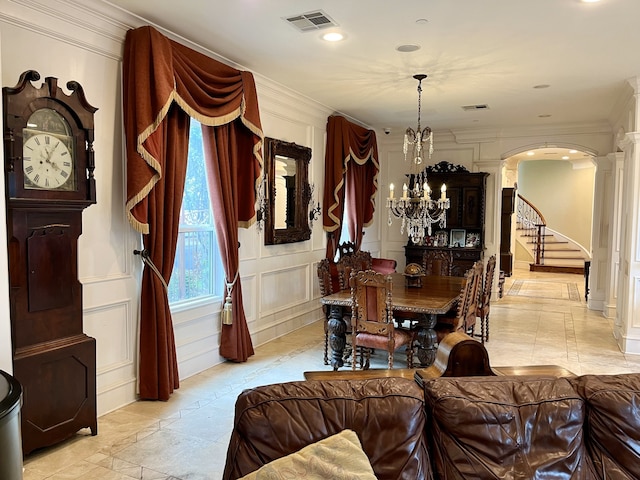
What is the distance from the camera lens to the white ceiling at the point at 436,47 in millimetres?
3406

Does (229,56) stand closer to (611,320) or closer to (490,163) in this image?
→ (490,163)

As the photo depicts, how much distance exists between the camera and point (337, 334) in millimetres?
4426

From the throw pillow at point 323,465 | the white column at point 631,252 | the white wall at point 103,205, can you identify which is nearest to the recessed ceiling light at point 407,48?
the white wall at point 103,205

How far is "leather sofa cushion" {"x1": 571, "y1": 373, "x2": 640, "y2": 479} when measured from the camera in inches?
66.6

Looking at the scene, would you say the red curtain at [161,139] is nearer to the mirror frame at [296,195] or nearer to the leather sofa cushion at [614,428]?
the mirror frame at [296,195]

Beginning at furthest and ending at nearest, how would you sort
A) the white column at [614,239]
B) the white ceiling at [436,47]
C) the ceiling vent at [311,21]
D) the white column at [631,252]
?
the white column at [614,239] → the white column at [631,252] → the ceiling vent at [311,21] → the white ceiling at [436,47]

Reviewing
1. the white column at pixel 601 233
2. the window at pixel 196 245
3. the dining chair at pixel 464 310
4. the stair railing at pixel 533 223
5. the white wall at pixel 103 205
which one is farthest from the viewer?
the stair railing at pixel 533 223

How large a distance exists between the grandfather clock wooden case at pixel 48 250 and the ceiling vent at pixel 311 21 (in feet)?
5.14

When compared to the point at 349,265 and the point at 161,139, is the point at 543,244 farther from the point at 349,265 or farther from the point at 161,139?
the point at 161,139

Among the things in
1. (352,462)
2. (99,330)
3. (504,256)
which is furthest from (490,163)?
(352,462)

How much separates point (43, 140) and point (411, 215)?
3767 millimetres

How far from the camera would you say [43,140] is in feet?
9.45

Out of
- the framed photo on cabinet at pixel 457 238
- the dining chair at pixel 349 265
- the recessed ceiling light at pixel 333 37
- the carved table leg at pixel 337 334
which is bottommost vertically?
the carved table leg at pixel 337 334

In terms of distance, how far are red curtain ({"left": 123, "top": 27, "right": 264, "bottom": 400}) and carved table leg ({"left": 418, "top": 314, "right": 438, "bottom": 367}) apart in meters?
1.95
